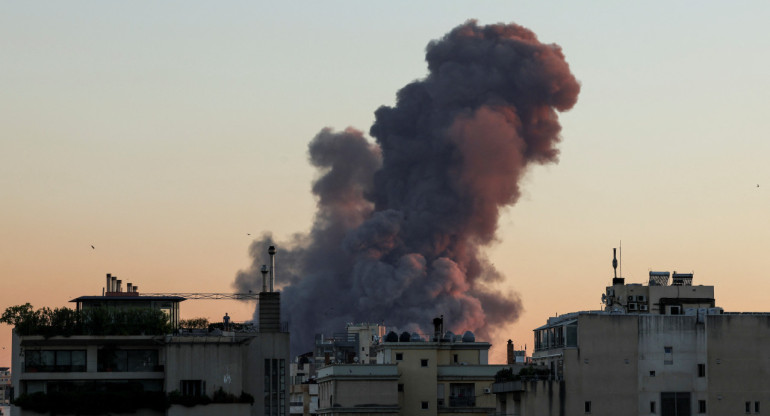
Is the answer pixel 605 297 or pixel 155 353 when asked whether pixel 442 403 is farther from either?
pixel 155 353

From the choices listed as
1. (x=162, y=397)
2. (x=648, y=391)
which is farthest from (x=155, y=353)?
(x=648, y=391)

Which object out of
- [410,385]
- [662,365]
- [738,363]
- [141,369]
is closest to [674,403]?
[662,365]

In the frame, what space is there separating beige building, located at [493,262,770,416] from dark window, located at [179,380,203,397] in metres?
22.6

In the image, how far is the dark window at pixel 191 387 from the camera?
107 meters

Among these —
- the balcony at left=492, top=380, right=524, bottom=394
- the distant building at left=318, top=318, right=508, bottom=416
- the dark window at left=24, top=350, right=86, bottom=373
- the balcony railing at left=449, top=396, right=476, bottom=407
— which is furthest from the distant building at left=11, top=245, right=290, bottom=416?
the balcony railing at left=449, top=396, right=476, bottom=407

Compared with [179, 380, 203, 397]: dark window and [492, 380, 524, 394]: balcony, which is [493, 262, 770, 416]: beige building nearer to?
[492, 380, 524, 394]: balcony

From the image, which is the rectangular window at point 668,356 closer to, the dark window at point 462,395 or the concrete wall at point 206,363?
the concrete wall at point 206,363

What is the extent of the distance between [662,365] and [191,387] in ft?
101

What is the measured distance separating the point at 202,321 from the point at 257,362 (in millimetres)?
5606

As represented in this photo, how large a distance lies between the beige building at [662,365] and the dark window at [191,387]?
22.6 meters

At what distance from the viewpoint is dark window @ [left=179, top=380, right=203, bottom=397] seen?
107438 millimetres

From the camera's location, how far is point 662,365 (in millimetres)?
107375

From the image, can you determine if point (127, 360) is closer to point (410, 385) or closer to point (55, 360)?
point (55, 360)

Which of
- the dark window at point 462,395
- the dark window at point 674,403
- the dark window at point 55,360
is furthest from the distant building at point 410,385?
the dark window at point 55,360
